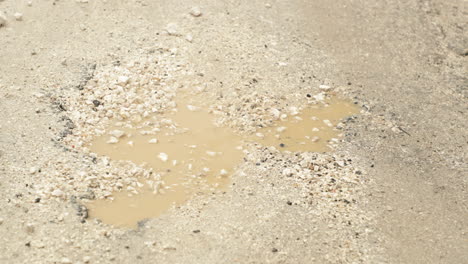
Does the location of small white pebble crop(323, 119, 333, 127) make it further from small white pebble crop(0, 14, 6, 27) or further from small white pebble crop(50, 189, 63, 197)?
small white pebble crop(0, 14, 6, 27)

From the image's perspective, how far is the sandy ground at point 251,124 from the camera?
4.17 meters

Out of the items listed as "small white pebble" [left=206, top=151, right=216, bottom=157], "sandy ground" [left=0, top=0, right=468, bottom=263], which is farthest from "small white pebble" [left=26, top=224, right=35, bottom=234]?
"small white pebble" [left=206, top=151, right=216, bottom=157]

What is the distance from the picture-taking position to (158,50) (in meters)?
6.11

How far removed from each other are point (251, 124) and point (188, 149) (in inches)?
25.9

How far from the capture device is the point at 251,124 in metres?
5.34

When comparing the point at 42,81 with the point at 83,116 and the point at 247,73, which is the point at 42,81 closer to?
the point at 83,116

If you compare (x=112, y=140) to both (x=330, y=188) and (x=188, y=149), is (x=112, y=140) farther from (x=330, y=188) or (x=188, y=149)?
(x=330, y=188)

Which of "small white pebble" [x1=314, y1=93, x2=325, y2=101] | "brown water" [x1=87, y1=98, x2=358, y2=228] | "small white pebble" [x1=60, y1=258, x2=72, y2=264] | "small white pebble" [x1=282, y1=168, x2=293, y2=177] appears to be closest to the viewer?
"small white pebble" [x1=60, y1=258, x2=72, y2=264]

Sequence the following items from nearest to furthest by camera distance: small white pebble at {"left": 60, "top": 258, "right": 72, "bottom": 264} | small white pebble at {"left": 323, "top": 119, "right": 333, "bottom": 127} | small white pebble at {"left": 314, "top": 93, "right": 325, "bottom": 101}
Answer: small white pebble at {"left": 60, "top": 258, "right": 72, "bottom": 264} < small white pebble at {"left": 323, "top": 119, "right": 333, "bottom": 127} < small white pebble at {"left": 314, "top": 93, "right": 325, "bottom": 101}

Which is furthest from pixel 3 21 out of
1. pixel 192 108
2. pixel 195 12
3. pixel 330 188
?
pixel 330 188

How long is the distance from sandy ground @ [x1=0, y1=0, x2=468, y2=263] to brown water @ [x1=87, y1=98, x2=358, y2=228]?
15 cm

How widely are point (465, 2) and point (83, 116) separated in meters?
4.93

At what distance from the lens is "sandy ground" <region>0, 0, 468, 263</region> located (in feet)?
13.7

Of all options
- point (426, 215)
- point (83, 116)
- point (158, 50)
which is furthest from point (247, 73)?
point (426, 215)
